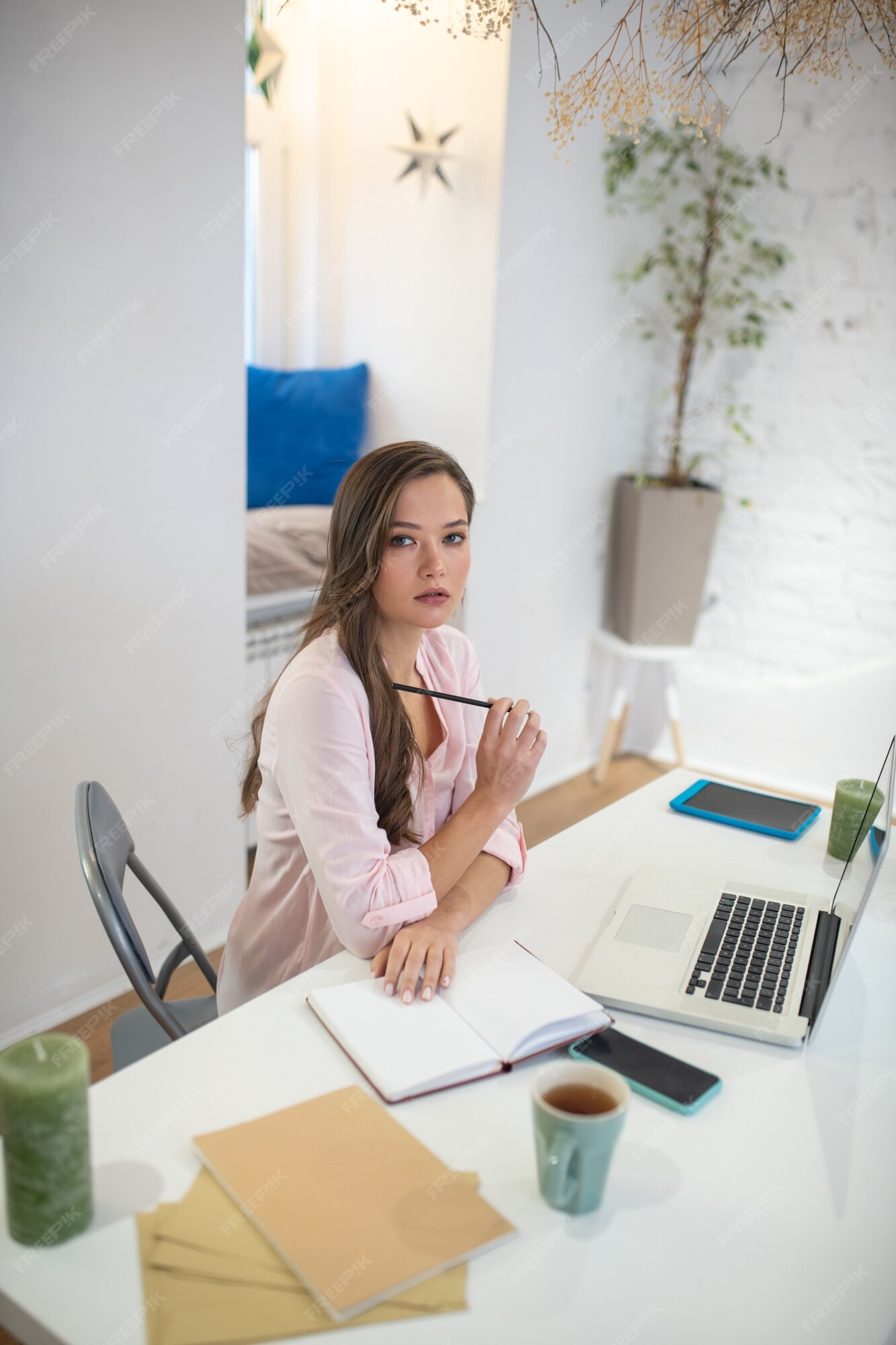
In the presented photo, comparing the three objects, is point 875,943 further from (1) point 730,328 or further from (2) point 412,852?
(1) point 730,328

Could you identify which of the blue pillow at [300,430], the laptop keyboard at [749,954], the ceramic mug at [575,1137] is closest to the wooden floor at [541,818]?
the laptop keyboard at [749,954]

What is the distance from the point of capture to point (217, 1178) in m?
0.87

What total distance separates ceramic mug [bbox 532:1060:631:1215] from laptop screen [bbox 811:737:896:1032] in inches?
12.7

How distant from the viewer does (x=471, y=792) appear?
4.99ft

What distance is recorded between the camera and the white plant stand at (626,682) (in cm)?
369

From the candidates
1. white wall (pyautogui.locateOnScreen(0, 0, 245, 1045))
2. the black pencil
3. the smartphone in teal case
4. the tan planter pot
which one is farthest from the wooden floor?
the smartphone in teal case

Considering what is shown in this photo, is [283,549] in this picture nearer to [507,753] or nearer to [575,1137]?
[507,753]

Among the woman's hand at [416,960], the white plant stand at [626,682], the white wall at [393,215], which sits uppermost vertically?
the white wall at [393,215]

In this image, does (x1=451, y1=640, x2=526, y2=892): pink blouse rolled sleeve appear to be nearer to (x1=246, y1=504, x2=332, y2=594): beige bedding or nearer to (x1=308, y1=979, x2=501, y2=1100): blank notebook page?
(x1=308, y1=979, x2=501, y2=1100): blank notebook page

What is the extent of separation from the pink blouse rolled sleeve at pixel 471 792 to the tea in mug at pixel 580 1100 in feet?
1.71

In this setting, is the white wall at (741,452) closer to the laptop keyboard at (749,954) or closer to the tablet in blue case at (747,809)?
the tablet in blue case at (747,809)

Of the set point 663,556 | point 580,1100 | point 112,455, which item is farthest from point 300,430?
point 580,1100

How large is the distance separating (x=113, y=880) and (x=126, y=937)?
0.09m

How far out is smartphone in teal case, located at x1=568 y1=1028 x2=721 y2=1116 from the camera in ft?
3.26
